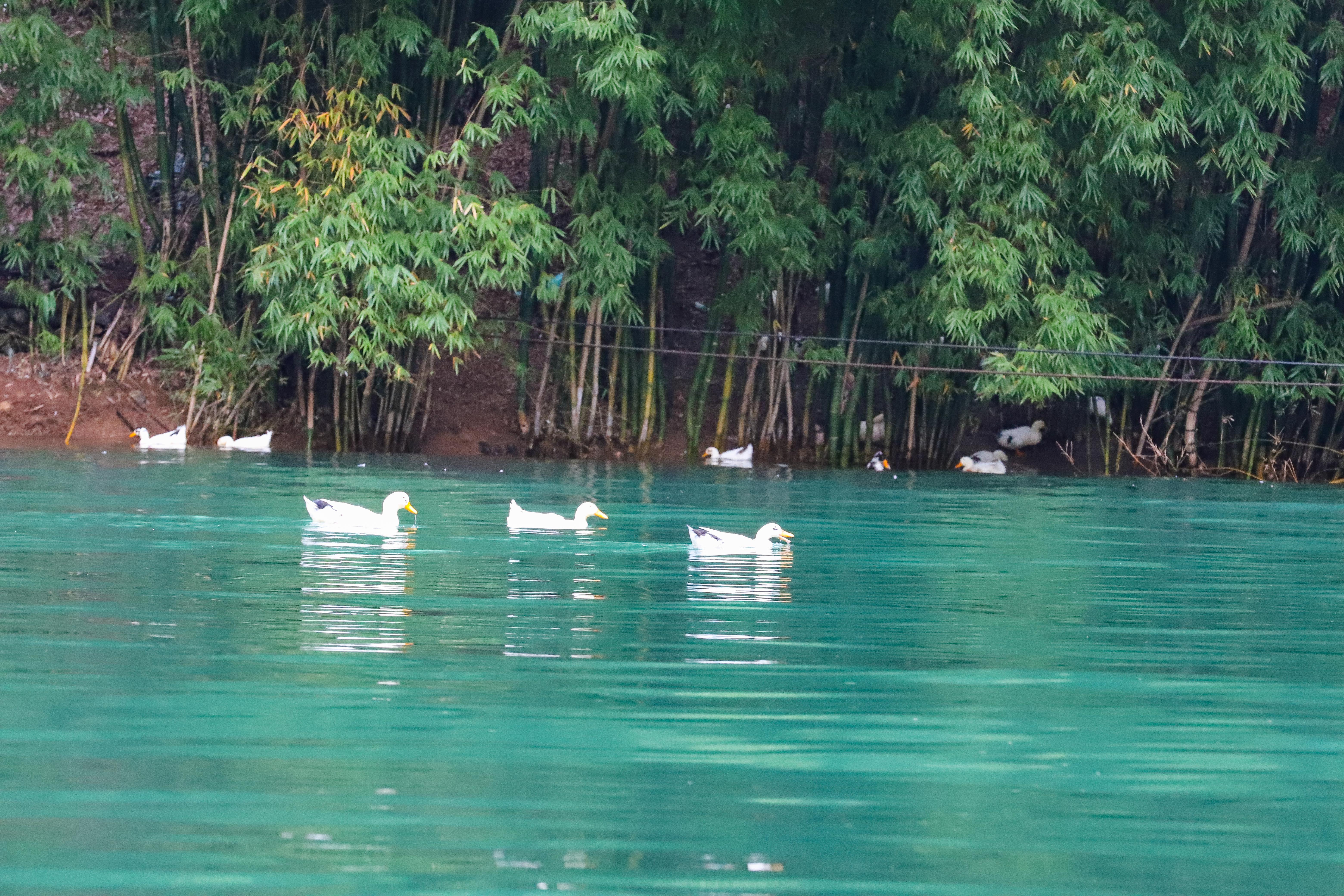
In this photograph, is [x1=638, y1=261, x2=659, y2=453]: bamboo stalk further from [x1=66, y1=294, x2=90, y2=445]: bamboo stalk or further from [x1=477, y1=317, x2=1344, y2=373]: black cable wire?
[x1=66, y1=294, x2=90, y2=445]: bamboo stalk

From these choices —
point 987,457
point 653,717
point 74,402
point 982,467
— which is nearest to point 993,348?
point 982,467

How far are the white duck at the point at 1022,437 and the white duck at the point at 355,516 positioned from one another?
9924 millimetres

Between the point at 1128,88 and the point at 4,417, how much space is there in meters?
10.5

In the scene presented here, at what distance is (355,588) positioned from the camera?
720cm

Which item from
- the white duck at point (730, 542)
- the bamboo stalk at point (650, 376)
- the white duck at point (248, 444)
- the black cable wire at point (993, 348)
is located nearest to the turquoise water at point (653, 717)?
the white duck at point (730, 542)

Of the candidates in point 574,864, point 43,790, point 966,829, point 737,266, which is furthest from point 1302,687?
point 737,266

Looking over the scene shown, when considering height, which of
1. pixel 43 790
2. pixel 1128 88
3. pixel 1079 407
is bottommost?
pixel 43 790

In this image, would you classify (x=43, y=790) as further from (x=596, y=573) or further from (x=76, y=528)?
(x=76, y=528)

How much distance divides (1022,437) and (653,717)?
1445 cm

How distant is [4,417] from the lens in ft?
57.0

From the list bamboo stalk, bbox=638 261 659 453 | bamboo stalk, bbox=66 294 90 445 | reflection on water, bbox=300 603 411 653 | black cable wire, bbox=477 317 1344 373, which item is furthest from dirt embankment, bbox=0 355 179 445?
reflection on water, bbox=300 603 411 653

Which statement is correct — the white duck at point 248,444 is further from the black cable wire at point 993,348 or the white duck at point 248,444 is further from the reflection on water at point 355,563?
the reflection on water at point 355,563

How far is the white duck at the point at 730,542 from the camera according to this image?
8859 mm

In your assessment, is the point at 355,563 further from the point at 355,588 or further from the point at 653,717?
the point at 653,717
